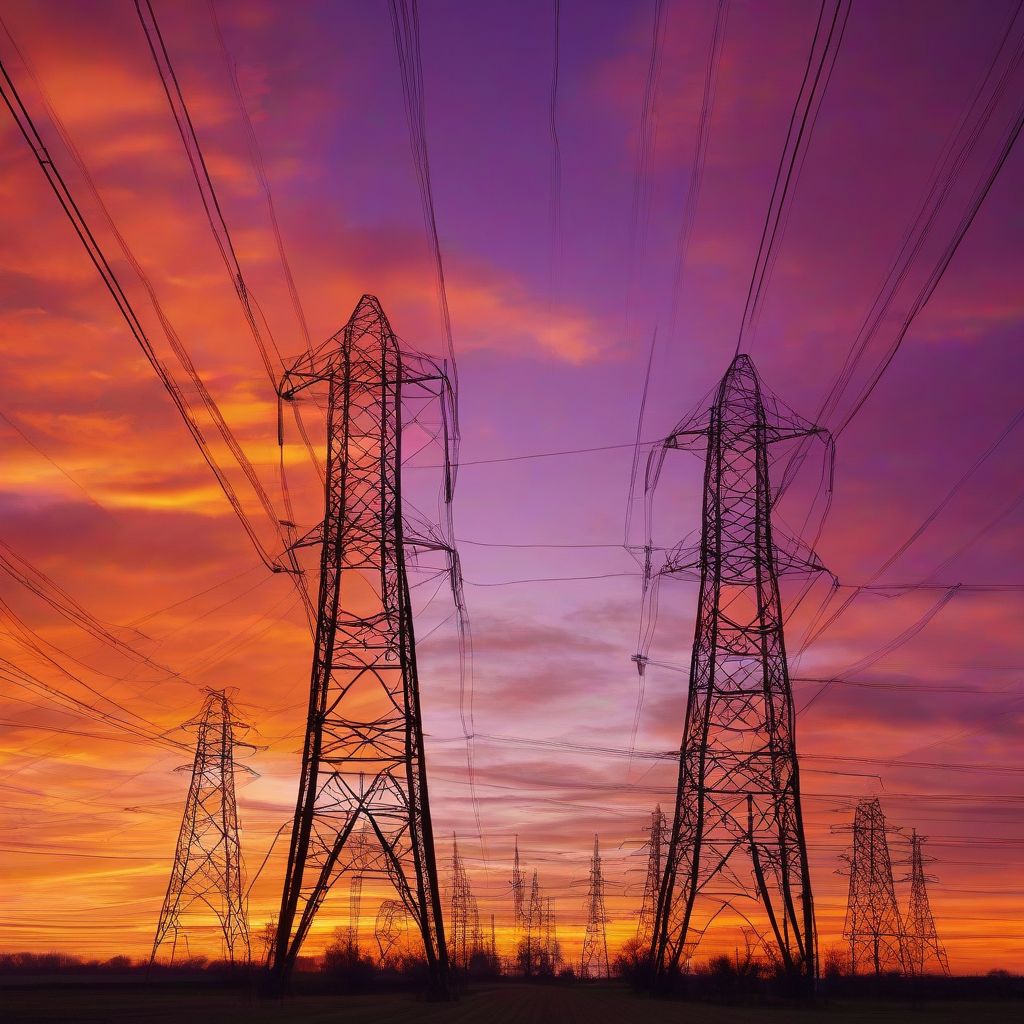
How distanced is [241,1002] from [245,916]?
32.5 metres

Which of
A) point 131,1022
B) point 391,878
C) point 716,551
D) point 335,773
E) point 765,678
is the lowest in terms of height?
point 131,1022

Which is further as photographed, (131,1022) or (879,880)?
(879,880)

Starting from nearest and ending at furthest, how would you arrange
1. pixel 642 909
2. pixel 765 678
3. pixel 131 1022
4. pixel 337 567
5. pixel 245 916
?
pixel 131 1022 → pixel 337 567 → pixel 765 678 → pixel 245 916 → pixel 642 909

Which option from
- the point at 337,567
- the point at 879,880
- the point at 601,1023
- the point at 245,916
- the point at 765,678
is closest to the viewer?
the point at 601,1023

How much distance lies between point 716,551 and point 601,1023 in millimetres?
20024

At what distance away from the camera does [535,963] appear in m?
186

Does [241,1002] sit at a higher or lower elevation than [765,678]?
lower

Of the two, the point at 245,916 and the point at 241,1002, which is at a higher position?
the point at 245,916

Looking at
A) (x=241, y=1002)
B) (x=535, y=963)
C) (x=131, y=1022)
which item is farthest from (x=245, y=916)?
(x=535, y=963)


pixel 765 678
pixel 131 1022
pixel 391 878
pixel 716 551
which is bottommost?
pixel 131 1022

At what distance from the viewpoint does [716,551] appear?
49688mm

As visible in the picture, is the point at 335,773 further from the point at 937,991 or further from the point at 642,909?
the point at 937,991

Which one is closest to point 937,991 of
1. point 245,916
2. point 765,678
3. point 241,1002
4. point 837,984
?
point 837,984

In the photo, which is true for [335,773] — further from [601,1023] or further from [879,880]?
[879,880]
